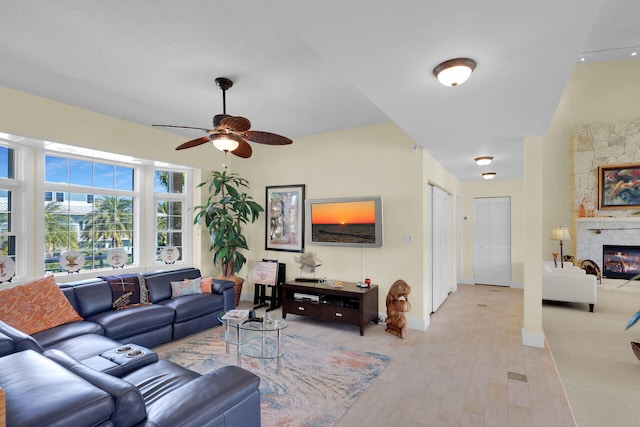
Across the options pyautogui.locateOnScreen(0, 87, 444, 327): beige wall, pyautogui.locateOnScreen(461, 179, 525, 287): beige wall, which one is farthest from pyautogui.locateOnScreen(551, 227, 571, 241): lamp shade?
pyautogui.locateOnScreen(0, 87, 444, 327): beige wall

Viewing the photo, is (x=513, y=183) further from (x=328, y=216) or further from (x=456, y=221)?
(x=328, y=216)

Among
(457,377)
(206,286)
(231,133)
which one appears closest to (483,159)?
(457,377)

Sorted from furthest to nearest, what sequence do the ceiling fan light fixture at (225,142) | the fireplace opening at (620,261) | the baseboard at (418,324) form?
the fireplace opening at (620,261) → the baseboard at (418,324) → the ceiling fan light fixture at (225,142)

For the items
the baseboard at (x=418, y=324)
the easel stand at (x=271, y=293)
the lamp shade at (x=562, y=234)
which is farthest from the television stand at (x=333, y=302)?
the lamp shade at (x=562, y=234)

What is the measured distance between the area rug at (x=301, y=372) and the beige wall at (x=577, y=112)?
7058mm

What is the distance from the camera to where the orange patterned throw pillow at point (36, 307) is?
2.87 m

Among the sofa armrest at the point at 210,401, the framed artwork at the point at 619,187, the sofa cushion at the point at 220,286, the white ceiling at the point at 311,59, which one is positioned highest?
the white ceiling at the point at 311,59

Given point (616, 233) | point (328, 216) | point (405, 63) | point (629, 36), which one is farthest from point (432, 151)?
point (616, 233)

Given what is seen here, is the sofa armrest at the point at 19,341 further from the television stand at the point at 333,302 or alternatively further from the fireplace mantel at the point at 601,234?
the fireplace mantel at the point at 601,234

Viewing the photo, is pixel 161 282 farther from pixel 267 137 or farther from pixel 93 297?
pixel 267 137

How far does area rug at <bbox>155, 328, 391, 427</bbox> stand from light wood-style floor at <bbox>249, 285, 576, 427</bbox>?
137 millimetres

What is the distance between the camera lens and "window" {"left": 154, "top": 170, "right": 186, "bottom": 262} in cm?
517

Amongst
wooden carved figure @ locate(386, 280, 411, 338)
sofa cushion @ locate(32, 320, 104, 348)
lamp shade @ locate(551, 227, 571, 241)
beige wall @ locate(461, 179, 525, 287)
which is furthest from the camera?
beige wall @ locate(461, 179, 525, 287)

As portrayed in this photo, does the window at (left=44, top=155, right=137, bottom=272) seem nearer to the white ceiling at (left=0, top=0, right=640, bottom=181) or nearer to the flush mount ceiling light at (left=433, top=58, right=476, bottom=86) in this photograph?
the white ceiling at (left=0, top=0, right=640, bottom=181)
